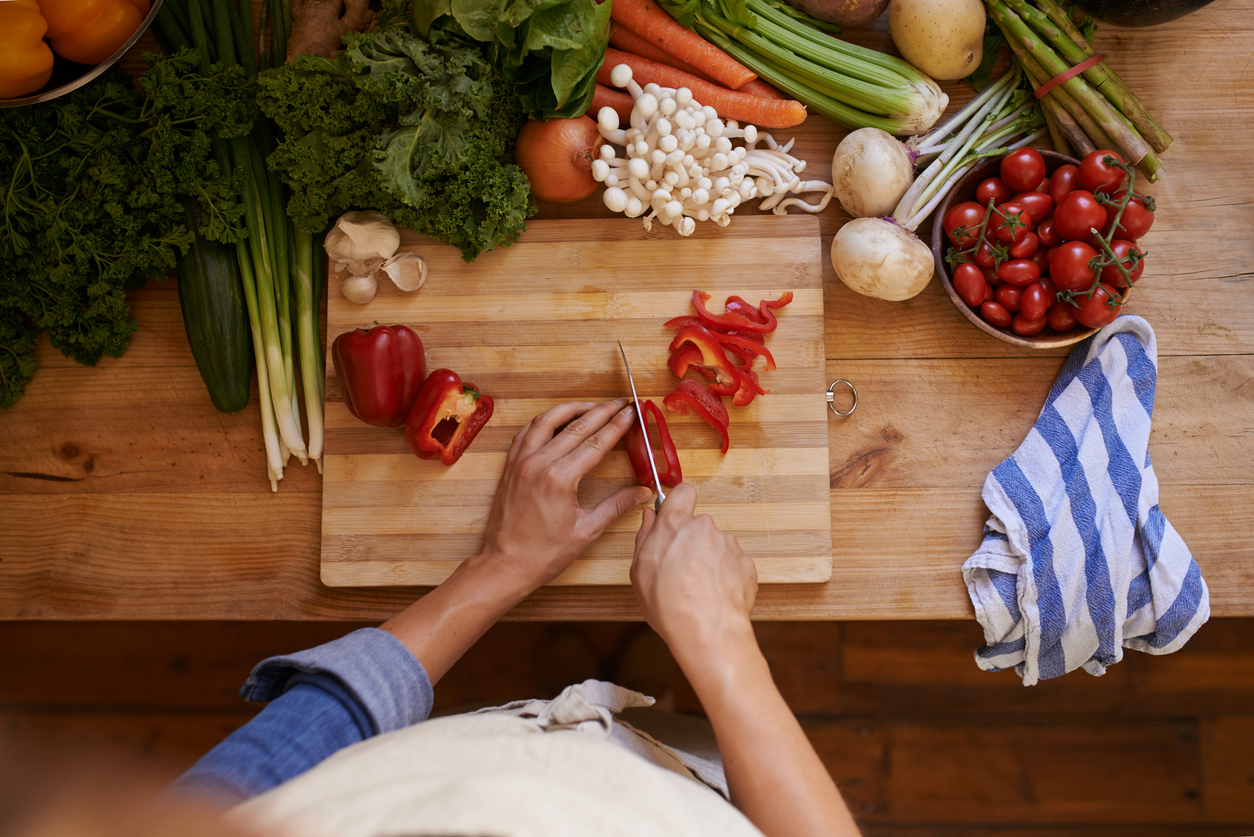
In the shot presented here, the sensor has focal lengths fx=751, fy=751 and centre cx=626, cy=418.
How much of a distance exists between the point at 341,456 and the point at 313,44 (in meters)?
0.87

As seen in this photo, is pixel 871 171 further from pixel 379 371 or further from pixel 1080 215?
pixel 379 371

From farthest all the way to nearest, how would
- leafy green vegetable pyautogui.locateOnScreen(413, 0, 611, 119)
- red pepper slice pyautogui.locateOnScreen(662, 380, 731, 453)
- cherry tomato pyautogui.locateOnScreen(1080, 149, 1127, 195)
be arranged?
red pepper slice pyautogui.locateOnScreen(662, 380, 731, 453) < cherry tomato pyautogui.locateOnScreen(1080, 149, 1127, 195) < leafy green vegetable pyautogui.locateOnScreen(413, 0, 611, 119)

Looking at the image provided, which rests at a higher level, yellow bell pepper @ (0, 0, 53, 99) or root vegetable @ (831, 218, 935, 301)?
yellow bell pepper @ (0, 0, 53, 99)

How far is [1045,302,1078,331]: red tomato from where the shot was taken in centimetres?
152

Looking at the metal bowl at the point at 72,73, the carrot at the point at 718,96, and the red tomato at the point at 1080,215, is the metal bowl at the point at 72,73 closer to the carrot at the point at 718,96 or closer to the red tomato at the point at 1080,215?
the carrot at the point at 718,96

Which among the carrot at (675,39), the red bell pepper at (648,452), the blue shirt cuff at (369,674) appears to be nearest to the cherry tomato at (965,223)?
the carrot at (675,39)

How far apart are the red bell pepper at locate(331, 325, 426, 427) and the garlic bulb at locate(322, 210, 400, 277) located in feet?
0.49

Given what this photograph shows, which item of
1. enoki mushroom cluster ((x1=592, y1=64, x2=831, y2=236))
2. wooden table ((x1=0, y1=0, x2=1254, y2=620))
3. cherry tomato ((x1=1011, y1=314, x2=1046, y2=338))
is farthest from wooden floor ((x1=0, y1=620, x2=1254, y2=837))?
enoki mushroom cluster ((x1=592, y1=64, x2=831, y2=236))

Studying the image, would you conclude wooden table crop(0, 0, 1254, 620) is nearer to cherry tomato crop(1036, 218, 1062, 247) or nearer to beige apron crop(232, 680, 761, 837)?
cherry tomato crop(1036, 218, 1062, 247)

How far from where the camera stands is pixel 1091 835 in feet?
7.23

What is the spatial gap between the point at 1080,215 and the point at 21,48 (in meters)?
2.01

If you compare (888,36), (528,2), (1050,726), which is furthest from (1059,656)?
(528,2)

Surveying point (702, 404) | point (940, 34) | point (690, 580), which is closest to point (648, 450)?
point (702, 404)

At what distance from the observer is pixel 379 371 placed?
1.53 meters
